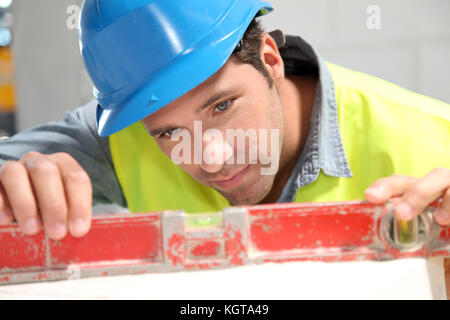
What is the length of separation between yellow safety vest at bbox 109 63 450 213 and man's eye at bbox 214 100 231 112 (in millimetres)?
254

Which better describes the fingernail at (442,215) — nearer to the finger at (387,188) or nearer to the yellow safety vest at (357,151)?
the finger at (387,188)

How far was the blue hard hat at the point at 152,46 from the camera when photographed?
62 cm

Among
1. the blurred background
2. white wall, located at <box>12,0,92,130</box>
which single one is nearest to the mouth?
the blurred background

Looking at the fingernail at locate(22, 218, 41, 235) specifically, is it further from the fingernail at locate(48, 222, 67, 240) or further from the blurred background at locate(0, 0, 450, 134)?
the blurred background at locate(0, 0, 450, 134)

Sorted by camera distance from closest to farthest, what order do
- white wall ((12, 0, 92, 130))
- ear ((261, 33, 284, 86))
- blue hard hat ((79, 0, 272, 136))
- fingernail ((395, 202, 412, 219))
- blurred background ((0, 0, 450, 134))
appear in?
Result: fingernail ((395, 202, 412, 219)) → blue hard hat ((79, 0, 272, 136)) → ear ((261, 33, 284, 86)) → blurred background ((0, 0, 450, 134)) → white wall ((12, 0, 92, 130))

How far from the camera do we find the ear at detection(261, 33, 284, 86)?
32.8 inches

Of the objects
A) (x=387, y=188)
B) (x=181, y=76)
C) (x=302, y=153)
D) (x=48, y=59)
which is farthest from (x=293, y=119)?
(x=48, y=59)

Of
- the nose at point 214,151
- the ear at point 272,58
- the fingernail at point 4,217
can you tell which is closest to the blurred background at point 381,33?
the ear at point 272,58

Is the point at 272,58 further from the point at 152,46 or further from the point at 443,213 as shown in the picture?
the point at 443,213

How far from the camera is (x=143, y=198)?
1.00 m

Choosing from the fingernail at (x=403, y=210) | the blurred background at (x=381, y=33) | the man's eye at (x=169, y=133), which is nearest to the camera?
the fingernail at (x=403, y=210)

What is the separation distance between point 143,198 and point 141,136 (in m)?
0.14

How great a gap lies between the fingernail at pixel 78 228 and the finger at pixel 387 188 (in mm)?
282

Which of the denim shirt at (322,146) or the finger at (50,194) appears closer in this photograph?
the finger at (50,194)
